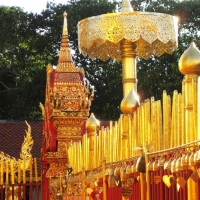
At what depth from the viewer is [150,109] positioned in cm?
602

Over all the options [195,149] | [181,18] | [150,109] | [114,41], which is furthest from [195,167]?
[181,18]

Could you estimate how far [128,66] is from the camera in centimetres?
1005

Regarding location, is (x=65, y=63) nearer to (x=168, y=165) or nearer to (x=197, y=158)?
(x=168, y=165)

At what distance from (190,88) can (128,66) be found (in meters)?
5.26

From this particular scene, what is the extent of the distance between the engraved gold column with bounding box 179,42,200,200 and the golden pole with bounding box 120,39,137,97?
4.85 m

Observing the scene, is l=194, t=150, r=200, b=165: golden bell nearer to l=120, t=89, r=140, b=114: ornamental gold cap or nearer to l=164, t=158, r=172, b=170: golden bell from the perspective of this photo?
l=164, t=158, r=172, b=170: golden bell

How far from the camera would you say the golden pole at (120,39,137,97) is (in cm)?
985

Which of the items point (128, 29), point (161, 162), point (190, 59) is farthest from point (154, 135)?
point (128, 29)

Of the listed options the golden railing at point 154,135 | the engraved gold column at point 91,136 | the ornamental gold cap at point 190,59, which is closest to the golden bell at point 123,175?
the golden railing at point 154,135

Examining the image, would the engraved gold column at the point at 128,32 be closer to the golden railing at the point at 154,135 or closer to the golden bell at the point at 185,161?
the golden railing at the point at 154,135

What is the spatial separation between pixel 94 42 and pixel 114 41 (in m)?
0.44

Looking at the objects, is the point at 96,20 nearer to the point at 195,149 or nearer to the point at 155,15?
the point at 155,15

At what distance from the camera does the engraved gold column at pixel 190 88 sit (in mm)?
4656

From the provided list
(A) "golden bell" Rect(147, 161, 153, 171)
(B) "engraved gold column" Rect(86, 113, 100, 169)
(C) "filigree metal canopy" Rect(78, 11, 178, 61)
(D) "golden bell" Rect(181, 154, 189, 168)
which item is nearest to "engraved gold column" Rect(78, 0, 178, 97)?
(C) "filigree metal canopy" Rect(78, 11, 178, 61)
